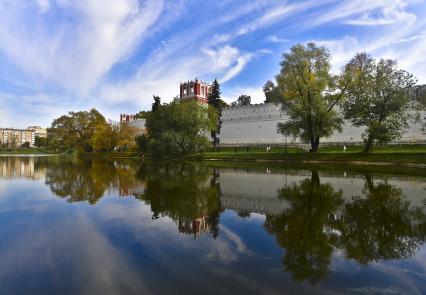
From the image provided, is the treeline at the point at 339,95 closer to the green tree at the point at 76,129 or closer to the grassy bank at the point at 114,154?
the grassy bank at the point at 114,154

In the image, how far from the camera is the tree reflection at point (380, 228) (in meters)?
5.19

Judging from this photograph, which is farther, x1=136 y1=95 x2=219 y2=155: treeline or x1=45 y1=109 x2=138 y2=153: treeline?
x1=45 y1=109 x2=138 y2=153: treeline

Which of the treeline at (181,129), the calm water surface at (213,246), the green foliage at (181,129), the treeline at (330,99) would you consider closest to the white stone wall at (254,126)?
the treeline at (181,129)

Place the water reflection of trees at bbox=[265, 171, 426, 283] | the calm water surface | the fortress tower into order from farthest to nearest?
1. the fortress tower
2. the water reflection of trees at bbox=[265, 171, 426, 283]
3. the calm water surface

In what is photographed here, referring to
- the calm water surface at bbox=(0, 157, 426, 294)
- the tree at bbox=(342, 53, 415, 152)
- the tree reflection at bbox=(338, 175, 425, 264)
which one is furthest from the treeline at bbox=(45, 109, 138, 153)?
the tree reflection at bbox=(338, 175, 425, 264)

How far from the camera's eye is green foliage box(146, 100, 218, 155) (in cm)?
4100

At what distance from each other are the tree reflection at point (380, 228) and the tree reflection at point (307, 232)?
0.35 m

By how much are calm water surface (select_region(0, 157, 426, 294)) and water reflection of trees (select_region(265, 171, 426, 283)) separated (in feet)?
0.06

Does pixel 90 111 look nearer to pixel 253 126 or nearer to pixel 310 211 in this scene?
pixel 253 126

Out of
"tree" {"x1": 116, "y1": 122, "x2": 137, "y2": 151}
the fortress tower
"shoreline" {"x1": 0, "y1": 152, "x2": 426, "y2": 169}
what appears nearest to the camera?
"shoreline" {"x1": 0, "y1": 152, "x2": 426, "y2": 169}

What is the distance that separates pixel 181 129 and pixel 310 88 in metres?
18.4

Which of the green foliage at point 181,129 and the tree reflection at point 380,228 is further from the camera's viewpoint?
the green foliage at point 181,129

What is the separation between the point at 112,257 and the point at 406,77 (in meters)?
30.9

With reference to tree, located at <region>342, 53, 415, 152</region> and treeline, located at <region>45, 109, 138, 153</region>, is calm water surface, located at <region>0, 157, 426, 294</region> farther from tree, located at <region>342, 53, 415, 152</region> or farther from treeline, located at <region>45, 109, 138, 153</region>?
treeline, located at <region>45, 109, 138, 153</region>
